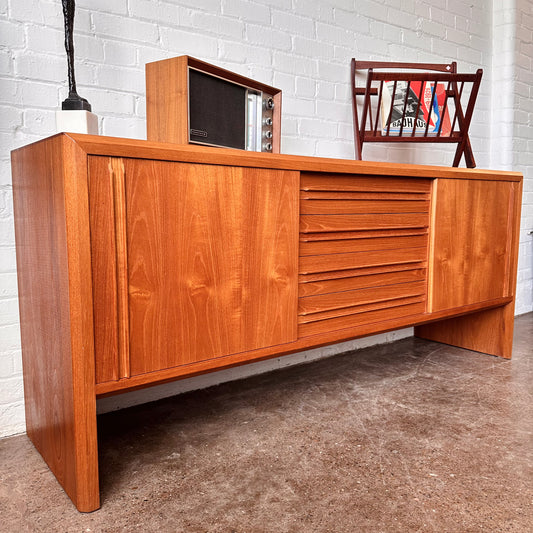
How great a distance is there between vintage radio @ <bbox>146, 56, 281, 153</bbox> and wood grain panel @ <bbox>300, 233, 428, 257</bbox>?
0.38m

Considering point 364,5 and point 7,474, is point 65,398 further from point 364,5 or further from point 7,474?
point 364,5

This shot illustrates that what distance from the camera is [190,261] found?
1307 mm

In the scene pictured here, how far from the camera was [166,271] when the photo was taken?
1.27 metres

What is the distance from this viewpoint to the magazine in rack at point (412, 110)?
2.16 metres

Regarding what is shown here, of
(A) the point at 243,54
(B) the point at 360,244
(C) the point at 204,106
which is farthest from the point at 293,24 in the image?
(B) the point at 360,244

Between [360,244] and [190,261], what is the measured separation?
0.66 meters

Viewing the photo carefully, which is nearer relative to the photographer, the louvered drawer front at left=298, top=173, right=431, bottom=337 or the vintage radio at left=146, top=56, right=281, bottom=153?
the vintage radio at left=146, top=56, right=281, bottom=153

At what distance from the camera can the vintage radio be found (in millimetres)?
1462

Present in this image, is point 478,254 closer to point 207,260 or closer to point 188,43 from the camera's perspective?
point 207,260

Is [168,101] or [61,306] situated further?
[168,101]

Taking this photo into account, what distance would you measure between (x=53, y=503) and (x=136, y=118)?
1.19 metres

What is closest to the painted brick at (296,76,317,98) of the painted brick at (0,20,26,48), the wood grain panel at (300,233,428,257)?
the wood grain panel at (300,233,428,257)

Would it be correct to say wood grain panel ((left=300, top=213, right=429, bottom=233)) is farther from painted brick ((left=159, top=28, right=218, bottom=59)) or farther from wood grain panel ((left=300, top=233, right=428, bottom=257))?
painted brick ((left=159, top=28, right=218, bottom=59))

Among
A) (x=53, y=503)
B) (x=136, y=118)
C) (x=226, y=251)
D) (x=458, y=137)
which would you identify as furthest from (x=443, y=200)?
(x=53, y=503)
